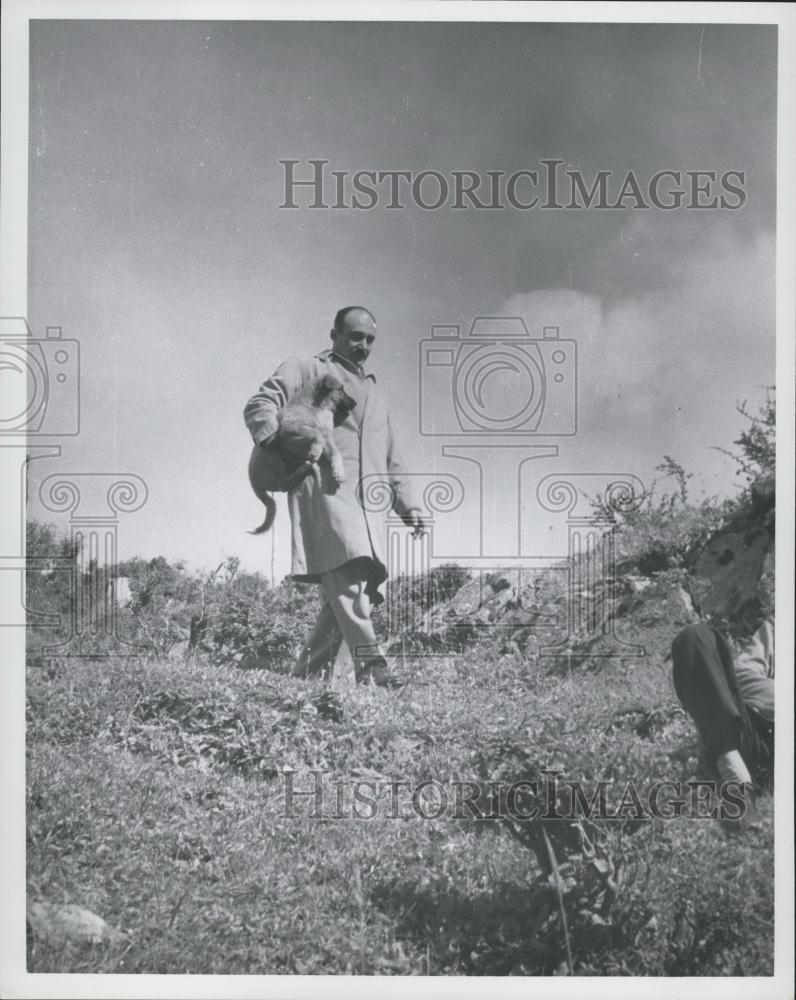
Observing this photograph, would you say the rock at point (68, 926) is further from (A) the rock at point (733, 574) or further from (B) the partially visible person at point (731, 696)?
(A) the rock at point (733, 574)

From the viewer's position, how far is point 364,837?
4.15m

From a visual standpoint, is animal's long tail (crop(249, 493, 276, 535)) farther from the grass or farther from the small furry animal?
the grass

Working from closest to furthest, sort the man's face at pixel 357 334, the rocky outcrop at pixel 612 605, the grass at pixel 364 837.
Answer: the grass at pixel 364 837 < the rocky outcrop at pixel 612 605 < the man's face at pixel 357 334

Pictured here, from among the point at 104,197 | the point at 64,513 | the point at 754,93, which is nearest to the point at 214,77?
the point at 104,197

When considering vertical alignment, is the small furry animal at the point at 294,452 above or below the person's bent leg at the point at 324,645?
above

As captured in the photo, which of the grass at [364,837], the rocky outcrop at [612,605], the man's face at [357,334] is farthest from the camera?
the man's face at [357,334]

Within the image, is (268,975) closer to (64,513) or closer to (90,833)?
(90,833)

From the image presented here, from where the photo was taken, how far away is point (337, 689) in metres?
4.27

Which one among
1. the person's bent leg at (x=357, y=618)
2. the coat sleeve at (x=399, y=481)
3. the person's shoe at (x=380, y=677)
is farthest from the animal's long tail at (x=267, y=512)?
the person's shoe at (x=380, y=677)

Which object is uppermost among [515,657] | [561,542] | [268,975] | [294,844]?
[561,542]

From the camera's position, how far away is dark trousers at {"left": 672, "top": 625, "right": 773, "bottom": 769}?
→ 4184 mm

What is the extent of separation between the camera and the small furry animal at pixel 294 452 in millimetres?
4309

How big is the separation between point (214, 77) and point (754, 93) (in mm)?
2350

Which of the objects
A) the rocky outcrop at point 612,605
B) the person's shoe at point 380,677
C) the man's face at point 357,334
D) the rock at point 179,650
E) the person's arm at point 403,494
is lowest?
the person's shoe at point 380,677
